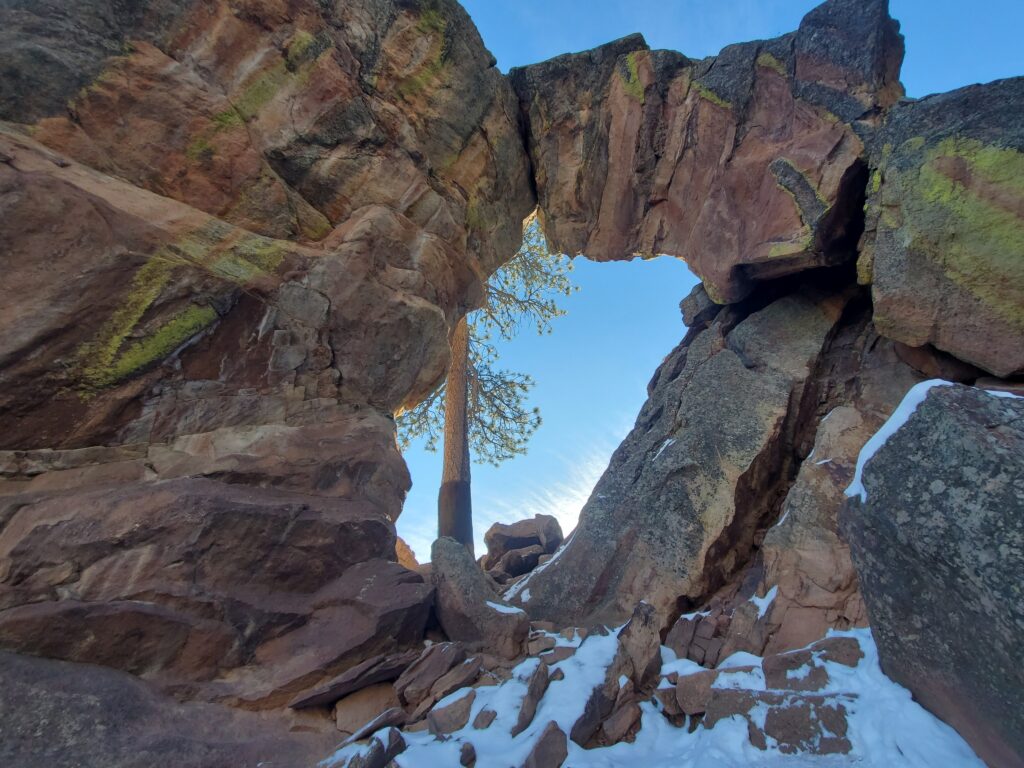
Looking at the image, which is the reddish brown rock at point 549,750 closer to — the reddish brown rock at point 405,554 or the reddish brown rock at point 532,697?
the reddish brown rock at point 532,697

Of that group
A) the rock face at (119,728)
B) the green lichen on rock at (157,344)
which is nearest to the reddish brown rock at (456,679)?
the rock face at (119,728)

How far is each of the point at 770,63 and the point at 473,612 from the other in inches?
397

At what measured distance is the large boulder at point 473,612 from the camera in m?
6.72

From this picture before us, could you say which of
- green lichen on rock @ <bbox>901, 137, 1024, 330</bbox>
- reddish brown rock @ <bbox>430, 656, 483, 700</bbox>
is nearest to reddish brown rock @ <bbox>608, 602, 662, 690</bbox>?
reddish brown rock @ <bbox>430, 656, 483, 700</bbox>

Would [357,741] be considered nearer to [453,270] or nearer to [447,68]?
[453,270]

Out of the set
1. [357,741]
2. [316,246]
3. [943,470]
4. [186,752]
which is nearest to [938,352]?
[943,470]

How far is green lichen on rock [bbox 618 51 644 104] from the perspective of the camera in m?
10.5

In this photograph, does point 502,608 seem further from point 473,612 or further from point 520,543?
point 520,543

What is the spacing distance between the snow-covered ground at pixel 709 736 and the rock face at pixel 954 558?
0.74 feet

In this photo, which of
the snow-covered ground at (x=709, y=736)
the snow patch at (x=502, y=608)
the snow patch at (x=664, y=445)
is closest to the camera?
the snow-covered ground at (x=709, y=736)

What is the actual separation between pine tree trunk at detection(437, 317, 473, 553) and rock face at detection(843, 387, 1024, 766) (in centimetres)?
860

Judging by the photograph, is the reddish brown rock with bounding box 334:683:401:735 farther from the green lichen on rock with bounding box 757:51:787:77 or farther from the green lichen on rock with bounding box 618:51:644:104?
the green lichen on rock with bounding box 757:51:787:77

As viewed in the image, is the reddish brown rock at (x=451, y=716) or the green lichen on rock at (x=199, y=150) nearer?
the reddish brown rock at (x=451, y=716)

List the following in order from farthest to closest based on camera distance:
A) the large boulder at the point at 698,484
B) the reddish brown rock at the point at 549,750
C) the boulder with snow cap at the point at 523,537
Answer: the boulder with snow cap at the point at 523,537 → the large boulder at the point at 698,484 → the reddish brown rock at the point at 549,750
